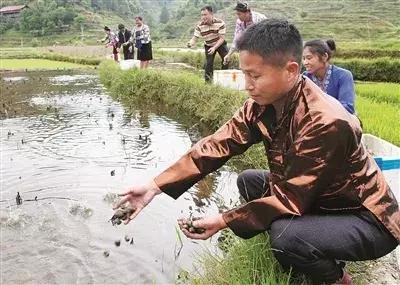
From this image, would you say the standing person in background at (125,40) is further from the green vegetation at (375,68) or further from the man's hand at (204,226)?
the man's hand at (204,226)

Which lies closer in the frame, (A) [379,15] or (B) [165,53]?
(B) [165,53]

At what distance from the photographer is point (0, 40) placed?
6366cm

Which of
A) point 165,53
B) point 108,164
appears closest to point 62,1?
point 165,53

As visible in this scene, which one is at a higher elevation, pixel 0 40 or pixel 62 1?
pixel 62 1

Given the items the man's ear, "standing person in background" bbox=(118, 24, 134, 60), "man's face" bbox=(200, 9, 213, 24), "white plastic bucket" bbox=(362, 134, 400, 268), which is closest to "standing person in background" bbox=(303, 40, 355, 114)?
"white plastic bucket" bbox=(362, 134, 400, 268)

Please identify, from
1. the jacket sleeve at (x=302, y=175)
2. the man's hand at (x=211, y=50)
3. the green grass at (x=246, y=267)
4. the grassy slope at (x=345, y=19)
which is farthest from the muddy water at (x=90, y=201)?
the grassy slope at (x=345, y=19)

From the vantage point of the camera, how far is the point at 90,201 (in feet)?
16.6

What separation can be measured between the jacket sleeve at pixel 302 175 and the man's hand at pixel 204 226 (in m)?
0.06

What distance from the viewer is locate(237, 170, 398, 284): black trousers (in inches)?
86.9

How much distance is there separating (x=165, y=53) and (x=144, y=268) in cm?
2981

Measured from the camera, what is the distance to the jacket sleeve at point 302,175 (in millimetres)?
2133

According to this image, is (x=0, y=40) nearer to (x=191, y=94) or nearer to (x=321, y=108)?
(x=191, y=94)

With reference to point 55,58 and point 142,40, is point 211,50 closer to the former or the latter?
point 142,40

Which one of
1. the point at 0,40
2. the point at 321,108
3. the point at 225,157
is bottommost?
the point at 0,40
